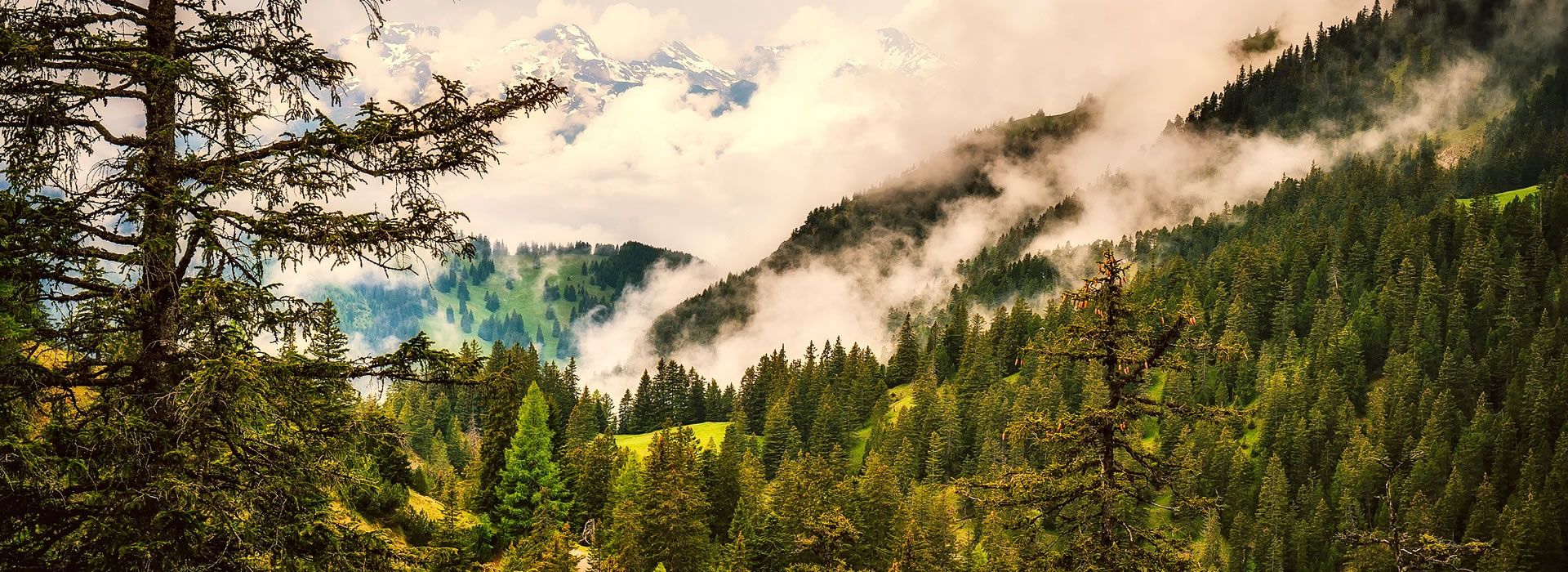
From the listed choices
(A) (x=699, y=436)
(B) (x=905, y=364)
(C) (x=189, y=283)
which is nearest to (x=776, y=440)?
(A) (x=699, y=436)

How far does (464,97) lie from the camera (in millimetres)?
9414

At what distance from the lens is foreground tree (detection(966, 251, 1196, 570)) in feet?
49.8

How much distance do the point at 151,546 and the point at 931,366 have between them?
17599 cm

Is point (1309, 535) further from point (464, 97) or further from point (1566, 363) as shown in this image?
point (464, 97)

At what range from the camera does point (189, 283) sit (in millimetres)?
8336

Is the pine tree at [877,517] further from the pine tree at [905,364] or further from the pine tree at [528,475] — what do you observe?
the pine tree at [905,364]

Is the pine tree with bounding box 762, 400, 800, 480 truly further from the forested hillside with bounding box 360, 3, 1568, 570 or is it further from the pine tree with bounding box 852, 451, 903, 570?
the pine tree with bounding box 852, 451, 903, 570

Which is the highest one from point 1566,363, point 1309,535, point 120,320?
point 1566,363

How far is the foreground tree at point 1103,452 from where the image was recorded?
15172 mm

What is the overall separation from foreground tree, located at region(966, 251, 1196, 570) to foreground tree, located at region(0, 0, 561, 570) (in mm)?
11211

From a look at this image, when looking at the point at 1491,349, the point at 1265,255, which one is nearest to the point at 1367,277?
the point at 1265,255

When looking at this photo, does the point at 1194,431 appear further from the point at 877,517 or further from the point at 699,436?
the point at 877,517

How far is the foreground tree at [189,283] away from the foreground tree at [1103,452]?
1121 cm

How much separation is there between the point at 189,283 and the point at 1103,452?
14991 mm
